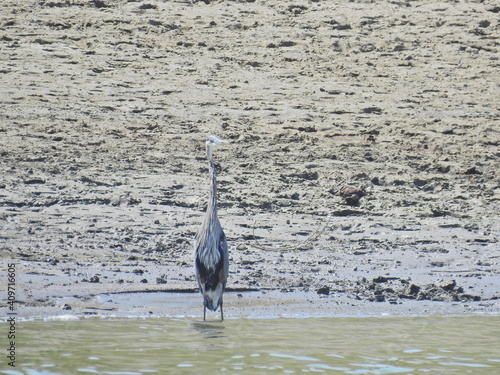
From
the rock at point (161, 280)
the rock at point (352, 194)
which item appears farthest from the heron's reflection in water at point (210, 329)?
the rock at point (352, 194)

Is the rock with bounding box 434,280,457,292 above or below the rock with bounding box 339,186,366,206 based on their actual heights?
below

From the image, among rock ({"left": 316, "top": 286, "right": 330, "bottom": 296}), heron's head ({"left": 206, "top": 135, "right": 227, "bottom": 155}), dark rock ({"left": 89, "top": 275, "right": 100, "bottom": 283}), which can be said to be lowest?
rock ({"left": 316, "top": 286, "right": 330, "bottom": 296})

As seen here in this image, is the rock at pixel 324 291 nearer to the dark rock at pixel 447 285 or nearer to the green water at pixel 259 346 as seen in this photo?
the green water at pixel 259 346

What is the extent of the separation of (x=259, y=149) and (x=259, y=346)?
13.9ft

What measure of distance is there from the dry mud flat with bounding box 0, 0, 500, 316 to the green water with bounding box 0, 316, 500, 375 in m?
0.30

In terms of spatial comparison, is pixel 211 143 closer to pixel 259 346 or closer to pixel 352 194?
pixel 259 346

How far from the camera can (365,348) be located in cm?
643

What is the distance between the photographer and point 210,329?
6762mm

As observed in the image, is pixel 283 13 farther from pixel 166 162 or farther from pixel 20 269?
pixel 20 269

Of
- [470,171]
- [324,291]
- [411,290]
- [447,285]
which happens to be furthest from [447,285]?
[470,171]

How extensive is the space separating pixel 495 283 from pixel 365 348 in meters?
1.82

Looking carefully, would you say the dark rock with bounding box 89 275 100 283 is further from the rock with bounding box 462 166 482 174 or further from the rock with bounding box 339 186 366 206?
the rock with bounding box 462 166 482 174

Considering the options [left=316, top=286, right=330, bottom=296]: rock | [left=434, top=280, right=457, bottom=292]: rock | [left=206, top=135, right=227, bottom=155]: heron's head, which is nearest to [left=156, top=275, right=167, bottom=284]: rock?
[left=206, top=135, right=227, bottom=155]: heron's head

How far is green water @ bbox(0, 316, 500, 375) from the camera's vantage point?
19.8ft
